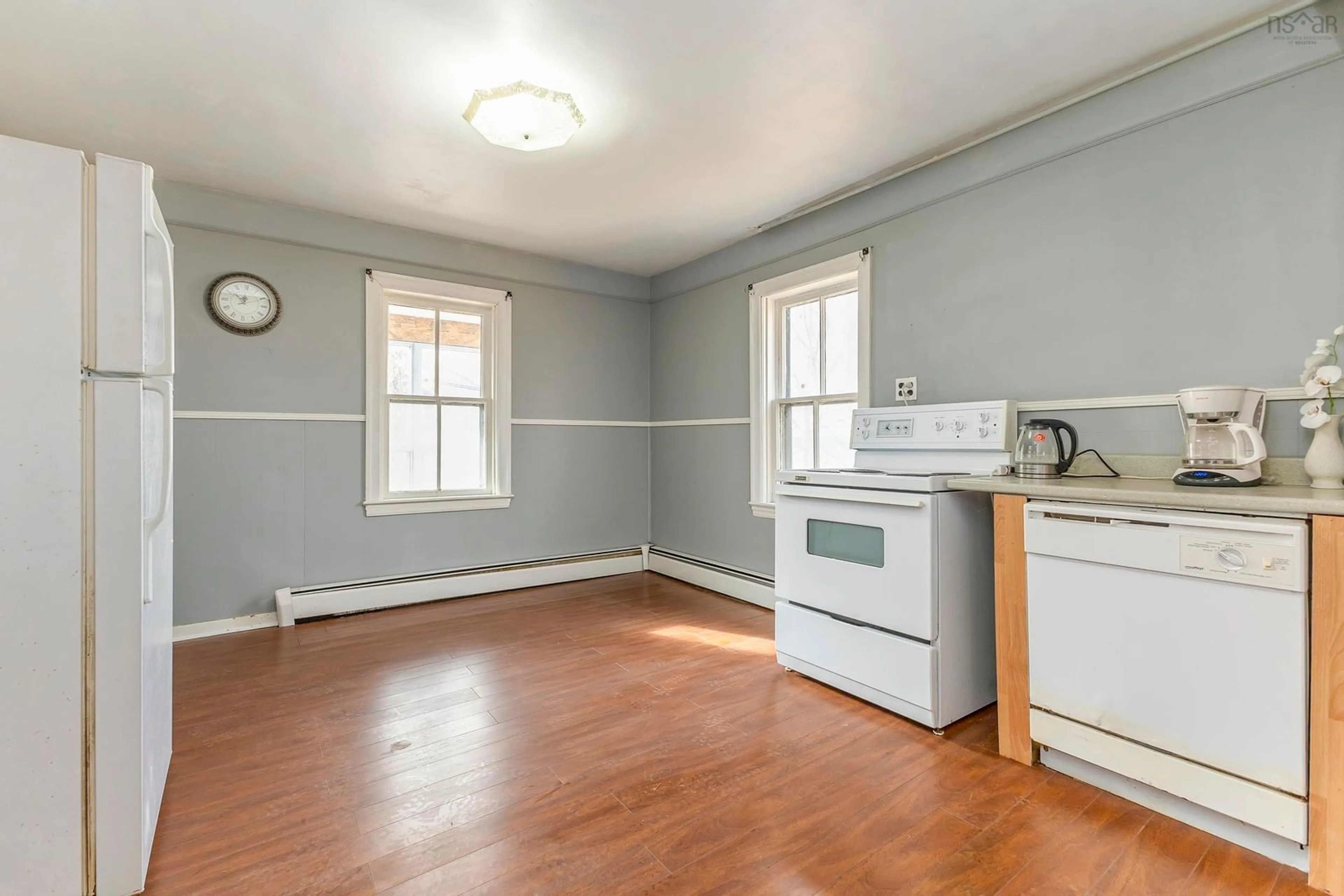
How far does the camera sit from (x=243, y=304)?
3383mm

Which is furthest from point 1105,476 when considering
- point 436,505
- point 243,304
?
point 243,304

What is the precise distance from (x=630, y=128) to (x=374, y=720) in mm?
2710

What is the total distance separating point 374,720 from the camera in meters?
2.27

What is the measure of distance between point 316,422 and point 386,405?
42 cm

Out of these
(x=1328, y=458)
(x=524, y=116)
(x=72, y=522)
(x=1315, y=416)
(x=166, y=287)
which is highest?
(x=524, y=116)

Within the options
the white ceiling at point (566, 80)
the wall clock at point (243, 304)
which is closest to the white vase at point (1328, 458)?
the white ceiling at point (566, 80)

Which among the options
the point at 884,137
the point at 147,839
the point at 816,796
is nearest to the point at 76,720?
the point at 147,839

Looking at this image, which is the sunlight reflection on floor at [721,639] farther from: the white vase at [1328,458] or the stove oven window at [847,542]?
the white vase at [1328,458]

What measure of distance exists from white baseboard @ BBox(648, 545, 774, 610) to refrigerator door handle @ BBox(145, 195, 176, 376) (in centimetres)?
322

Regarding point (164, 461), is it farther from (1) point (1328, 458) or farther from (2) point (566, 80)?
(1) point (1328, 458)

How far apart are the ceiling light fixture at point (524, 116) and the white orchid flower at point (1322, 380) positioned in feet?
8.74

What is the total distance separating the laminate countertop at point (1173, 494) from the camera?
1.42 metres

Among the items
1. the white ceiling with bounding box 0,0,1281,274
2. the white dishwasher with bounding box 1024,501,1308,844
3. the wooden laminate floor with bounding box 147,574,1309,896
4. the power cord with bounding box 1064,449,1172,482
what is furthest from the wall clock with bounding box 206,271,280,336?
the power cord with bounding box 1064,449,1172,482

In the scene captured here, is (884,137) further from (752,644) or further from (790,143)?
(752,644)
